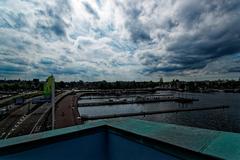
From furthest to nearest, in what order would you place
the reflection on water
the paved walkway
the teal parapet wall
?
the reflection on water, the paved walkway, the teal parapet wall

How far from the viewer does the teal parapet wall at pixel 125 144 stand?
132 centimetres

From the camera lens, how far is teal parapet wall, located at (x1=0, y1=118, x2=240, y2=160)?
1315mm

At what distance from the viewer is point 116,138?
2025mm

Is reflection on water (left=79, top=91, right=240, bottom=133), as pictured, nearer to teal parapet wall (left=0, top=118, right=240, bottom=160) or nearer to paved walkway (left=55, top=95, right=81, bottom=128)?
paved walkway (left=55, top=95, right=81, bottom=128)

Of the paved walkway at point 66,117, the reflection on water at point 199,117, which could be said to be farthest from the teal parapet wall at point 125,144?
the reflection on water at point 199,117

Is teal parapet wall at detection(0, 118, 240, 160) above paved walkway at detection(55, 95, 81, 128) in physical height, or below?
above

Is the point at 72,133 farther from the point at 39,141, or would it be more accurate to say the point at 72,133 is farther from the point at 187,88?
the point at 187,88

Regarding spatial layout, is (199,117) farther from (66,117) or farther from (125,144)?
(125,144)

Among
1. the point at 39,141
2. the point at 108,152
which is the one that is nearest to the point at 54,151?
the point at 39,141

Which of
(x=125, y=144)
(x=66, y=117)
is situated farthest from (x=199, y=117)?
(x=125, y=144)

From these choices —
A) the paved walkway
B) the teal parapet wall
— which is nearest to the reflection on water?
the paved walkway

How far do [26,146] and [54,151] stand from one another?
0.28m

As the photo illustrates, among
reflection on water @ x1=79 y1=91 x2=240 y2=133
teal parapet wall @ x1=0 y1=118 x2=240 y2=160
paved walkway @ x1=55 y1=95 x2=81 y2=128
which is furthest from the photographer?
reflection on water @ x1=79 y1=91 x2=240 y2=133

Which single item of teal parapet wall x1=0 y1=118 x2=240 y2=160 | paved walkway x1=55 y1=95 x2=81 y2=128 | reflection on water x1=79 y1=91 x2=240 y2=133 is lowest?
reflection on water x1=79 y1=91 x2=240 y2=133
